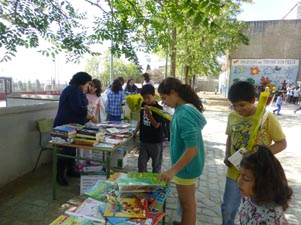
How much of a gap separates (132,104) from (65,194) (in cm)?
171

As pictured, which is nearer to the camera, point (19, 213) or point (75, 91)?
point (19, 213)

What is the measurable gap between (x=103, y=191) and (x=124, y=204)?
30 centimetres

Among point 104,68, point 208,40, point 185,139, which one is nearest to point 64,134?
point 185,139

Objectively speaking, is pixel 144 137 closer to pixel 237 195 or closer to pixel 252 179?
pixel 237 195

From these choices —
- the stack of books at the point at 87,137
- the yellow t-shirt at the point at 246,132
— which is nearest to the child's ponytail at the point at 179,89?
the yellow t-shirt at the point at 246,132

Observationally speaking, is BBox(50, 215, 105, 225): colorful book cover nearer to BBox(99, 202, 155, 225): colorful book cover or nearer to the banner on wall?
BBox(99, 202, 155, 225): colorful book cover

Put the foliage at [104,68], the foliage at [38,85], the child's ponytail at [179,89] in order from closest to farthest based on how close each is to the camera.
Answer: the child's ponytail at [179,89] → the foliage at [38,85] → the foliage at [104,68]

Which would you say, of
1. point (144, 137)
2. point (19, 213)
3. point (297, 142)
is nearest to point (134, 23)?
point (144, 137)

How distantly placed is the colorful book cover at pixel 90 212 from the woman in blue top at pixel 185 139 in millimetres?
519

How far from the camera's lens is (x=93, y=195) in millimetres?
1901

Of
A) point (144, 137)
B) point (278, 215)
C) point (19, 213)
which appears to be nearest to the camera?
point (278, 215)

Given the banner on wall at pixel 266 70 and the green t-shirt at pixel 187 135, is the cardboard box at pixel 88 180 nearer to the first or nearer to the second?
the green t-shirt at pixel 187 135

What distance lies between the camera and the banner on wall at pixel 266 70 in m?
22.4

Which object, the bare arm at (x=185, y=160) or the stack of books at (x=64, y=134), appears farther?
the stack of books at (x=64, y=134)
